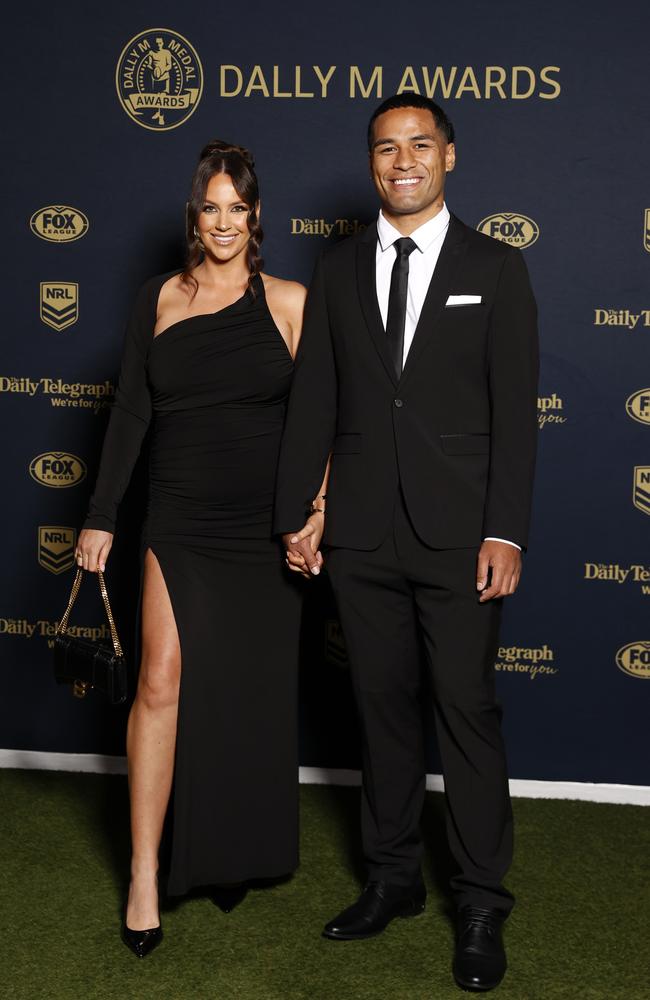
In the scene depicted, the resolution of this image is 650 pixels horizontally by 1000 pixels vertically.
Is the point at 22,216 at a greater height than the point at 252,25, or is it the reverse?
the point at 252,25

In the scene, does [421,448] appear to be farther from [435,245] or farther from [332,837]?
[332,837]

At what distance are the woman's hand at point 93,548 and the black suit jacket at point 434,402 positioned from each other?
0.46 metres

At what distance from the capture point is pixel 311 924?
2.60 metres

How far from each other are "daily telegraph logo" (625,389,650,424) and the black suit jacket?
1064mm

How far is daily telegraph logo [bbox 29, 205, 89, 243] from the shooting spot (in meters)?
3.50

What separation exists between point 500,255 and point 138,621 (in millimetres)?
1145

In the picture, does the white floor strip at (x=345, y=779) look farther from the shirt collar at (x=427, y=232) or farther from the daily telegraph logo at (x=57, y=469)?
the shirt collar at (x=427, y=232)

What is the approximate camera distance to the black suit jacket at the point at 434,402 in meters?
2.33

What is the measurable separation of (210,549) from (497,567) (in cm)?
67

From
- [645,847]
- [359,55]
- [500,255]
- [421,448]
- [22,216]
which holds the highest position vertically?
[359,55]

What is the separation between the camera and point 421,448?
2375 mm

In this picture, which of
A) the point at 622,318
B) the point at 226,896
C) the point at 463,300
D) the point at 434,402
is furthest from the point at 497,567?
the point at 622,318

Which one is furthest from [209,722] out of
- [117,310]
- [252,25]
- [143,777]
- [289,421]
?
[252,25]

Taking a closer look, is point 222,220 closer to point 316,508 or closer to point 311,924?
point 316,508
